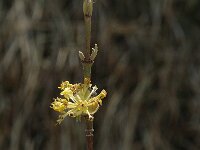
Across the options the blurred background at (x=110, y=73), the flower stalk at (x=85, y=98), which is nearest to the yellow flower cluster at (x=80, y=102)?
the flower stalk at (x=85, y=98)

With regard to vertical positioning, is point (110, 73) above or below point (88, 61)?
above

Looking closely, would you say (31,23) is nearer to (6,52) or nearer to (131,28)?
(6,52)

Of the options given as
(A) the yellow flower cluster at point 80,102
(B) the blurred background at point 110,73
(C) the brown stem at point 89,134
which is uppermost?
(B) the blurred background at point 110,73

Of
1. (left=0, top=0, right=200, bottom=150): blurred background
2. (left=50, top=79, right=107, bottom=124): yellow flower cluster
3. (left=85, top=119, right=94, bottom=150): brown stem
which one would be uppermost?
(left=0, top=0, right=200, bottom=150): blurred background

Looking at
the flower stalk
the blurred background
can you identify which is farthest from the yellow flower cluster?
the blurred background

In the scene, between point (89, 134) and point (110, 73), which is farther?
point (110, 73)

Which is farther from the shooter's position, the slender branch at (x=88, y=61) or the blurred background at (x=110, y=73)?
the blurred background at (x=110, y=73)

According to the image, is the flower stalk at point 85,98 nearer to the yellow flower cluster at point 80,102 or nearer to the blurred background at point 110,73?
the yellow flower cluster at point 80,102

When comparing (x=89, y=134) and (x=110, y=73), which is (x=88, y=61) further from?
(x=110, y=73)

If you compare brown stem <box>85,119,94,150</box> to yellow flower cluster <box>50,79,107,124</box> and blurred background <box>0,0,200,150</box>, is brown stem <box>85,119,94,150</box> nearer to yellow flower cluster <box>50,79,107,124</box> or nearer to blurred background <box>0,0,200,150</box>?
yellow flower cluster <box>50,79,107,124</box>

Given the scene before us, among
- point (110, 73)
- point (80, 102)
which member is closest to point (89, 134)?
point (80, 102)
